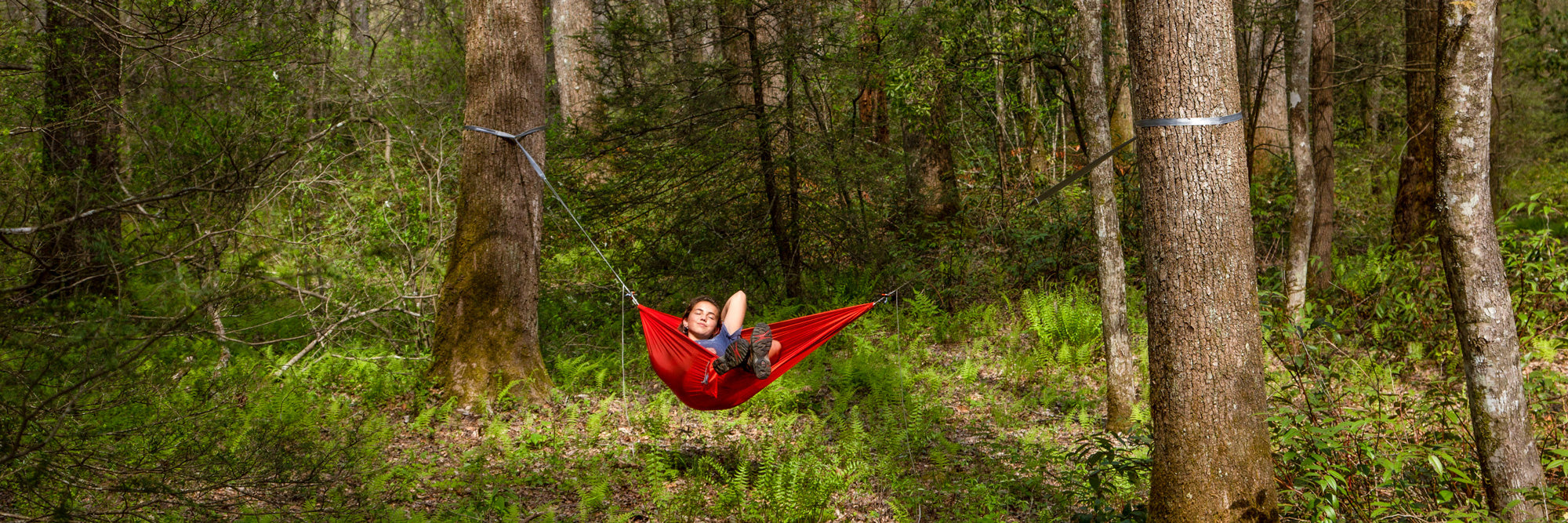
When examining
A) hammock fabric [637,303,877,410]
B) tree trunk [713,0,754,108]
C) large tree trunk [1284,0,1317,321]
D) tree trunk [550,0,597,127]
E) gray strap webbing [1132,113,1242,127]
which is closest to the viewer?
gray strap webbing [1132,113,1242,127]

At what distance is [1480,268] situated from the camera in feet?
9.93

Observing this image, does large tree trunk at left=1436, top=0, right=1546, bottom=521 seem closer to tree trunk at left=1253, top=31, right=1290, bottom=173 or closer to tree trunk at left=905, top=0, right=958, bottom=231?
tree trunk at left=905, top=0, right=958, bottom=231

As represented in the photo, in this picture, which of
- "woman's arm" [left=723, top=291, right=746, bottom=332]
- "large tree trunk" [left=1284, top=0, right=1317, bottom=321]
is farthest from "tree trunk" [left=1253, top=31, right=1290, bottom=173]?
"woman's arm" [left=723, top=291, right=746, bottom=332]

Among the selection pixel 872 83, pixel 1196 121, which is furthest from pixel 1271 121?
pixel 1196 121

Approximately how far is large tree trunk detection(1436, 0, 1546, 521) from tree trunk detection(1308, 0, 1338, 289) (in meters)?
3.20

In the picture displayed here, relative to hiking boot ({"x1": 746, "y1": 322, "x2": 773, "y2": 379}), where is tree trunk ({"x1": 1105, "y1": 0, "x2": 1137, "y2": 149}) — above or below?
above

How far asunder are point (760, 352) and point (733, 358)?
0.45 feet

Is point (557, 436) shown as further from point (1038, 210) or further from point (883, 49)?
point (1038, 210)

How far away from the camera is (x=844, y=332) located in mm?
7301

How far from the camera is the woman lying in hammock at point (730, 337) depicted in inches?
166

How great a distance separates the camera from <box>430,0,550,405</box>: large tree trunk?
5.15 meters

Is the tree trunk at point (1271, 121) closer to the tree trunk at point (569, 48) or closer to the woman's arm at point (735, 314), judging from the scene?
the woman's arm at point (735, 314)

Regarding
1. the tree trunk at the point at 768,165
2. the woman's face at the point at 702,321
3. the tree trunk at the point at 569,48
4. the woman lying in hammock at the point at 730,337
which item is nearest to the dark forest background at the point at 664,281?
the tree trunk at the point at 768,165

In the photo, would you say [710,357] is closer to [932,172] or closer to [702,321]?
[702,321]
